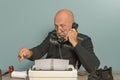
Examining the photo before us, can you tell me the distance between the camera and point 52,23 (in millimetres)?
2086

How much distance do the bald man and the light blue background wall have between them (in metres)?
0.32

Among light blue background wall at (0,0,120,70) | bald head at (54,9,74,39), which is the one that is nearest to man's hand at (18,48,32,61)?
bald head at (54,9,74,39)

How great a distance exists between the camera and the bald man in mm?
Answer: 1468

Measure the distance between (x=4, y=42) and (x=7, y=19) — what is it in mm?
195

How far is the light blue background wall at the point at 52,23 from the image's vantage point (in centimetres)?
206

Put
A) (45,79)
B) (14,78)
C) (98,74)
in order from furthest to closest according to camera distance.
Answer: (98,74)
(14,78)
(45,79)

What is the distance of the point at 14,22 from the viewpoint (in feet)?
6.91

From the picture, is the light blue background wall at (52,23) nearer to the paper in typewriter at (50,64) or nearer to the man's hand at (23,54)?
the man's hand at (23,54)

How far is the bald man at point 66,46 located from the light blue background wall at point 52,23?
12.5 inches

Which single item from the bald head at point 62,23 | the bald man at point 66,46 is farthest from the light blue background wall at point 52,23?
the bald head at point 62,23

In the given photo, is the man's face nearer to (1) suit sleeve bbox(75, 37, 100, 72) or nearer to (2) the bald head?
(2) the bald head

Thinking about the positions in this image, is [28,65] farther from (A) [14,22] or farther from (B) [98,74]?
(B) [98,74]

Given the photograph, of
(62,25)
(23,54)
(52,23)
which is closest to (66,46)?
(62,25)

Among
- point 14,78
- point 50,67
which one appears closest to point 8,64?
point 14,78
